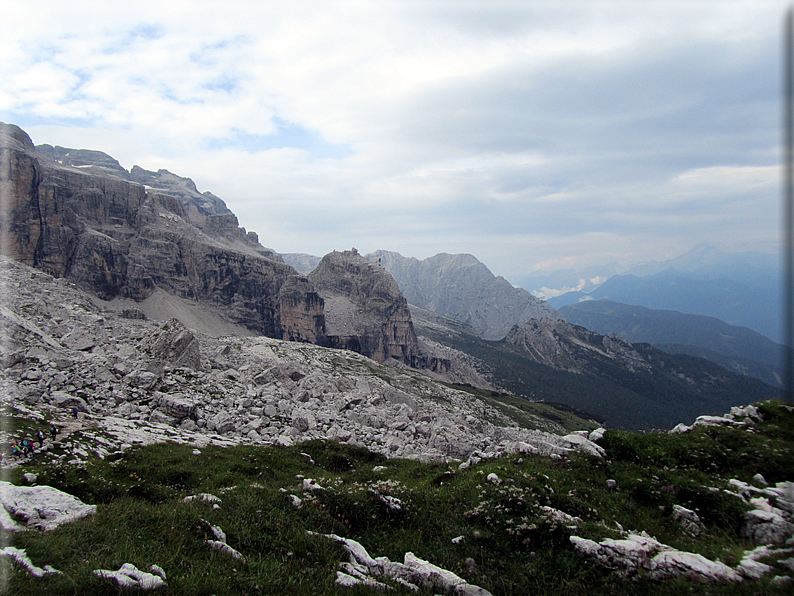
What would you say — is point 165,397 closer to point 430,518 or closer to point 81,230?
point 430,518

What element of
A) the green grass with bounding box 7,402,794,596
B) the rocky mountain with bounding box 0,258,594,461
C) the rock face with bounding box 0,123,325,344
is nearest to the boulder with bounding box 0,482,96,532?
the green grass with bounding box 7,402,794,596

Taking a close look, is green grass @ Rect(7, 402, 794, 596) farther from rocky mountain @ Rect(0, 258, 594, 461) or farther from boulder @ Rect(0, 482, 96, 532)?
rocky mountain @ Rect(0, 258, 594, 461)

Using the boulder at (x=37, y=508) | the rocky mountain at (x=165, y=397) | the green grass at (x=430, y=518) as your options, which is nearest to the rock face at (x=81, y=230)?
the rocky mountain at (x=165, y=397)

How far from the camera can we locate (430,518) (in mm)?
13219

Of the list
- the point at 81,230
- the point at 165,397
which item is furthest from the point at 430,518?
the point at 81,230

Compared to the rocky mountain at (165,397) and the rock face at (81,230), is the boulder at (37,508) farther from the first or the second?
the rock face at (81,230)

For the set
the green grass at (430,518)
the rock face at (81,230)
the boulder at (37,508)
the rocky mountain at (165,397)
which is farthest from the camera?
the rock face at (81,230)

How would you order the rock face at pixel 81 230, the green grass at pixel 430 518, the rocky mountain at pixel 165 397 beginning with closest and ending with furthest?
the green grass at pixel 430 518 → the rocky mountain at pixel 165 397 → the rock face at pixel 81 230

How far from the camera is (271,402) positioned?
4303 centimetres

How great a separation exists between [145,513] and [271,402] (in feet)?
107

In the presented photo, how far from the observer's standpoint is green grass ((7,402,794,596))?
28.4 feet

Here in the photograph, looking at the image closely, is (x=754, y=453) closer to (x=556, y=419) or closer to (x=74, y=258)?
(x=556, y=419)

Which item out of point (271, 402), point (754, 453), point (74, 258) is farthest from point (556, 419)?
point (74, 258)

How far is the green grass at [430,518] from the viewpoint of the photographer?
28.4ft
